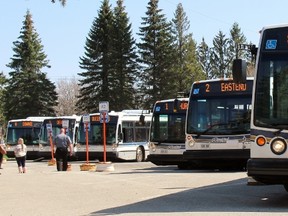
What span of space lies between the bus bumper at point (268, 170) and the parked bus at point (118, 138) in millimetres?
21574

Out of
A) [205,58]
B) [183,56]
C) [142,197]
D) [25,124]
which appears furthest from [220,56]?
[142,197]

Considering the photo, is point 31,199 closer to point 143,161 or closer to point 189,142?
point 189,142

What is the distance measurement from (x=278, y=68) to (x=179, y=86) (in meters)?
57.6

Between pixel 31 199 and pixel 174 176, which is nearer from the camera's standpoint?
pixel 31 199

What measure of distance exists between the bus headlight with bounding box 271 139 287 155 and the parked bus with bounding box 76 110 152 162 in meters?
21.8

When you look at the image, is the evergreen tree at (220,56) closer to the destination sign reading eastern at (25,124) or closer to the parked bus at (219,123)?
the destination sign reading eastern at (25,124)

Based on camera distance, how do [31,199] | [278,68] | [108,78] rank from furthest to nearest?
[108,78], [31,199], [278,68]

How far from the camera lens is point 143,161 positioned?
32562 millimetres

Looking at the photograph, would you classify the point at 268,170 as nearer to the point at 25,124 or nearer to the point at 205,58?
the point at 25,124

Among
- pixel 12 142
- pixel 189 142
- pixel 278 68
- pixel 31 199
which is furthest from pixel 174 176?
pixel 12 142

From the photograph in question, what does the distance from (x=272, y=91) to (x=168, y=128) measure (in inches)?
539

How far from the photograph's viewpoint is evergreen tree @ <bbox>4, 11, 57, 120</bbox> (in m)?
66.1

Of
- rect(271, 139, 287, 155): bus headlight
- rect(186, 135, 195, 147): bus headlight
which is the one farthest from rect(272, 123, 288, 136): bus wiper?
rect(186, 135, 195, 147): bus headlight

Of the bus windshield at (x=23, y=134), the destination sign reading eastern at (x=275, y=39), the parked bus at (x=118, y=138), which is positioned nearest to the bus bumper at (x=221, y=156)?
the destination sign reading eastern at (x=275, y=39)
